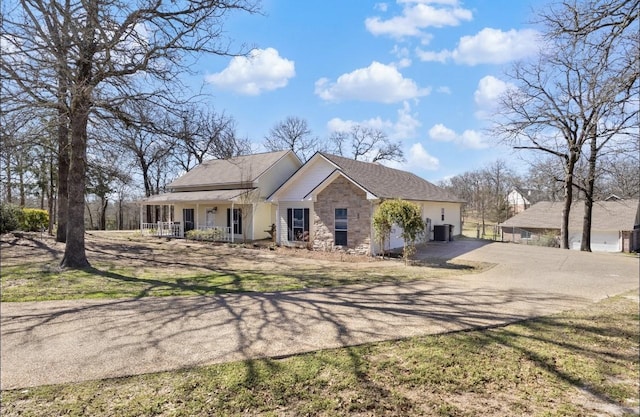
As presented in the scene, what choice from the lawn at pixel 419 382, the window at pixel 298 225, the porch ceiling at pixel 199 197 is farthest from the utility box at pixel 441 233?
the lawn at pixel 419 382

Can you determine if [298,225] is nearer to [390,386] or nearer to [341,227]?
[341,227]

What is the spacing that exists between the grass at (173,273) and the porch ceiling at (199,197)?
223 inches

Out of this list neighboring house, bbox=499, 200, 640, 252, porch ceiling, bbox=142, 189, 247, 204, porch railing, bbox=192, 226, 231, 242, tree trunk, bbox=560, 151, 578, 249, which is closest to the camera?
tree trunk, bbox=560, 151, 578, 249

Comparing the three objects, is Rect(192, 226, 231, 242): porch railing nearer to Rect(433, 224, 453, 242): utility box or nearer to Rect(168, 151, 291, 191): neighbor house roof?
Rect(168, 151, 291, 191): neighbor house roof

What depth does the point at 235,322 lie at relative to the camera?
21.4 ft

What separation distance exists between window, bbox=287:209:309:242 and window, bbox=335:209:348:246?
214 cm

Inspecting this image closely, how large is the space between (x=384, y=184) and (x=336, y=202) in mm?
3217

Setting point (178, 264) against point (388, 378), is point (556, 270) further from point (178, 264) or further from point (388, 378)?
point (178, 264)

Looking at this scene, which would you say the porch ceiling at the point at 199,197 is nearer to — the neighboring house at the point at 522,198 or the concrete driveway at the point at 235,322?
the concrete driveway at the point at 235,322

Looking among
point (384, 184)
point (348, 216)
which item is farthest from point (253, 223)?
point (384, 184)

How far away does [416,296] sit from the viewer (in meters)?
8.70

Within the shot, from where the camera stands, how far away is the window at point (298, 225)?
20062mm

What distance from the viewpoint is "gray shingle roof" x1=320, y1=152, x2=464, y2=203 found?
17.9m

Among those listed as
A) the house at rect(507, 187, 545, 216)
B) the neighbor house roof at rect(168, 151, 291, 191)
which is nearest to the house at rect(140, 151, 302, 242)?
the neighbor house roof at rect(168, 151, 291, 191)
